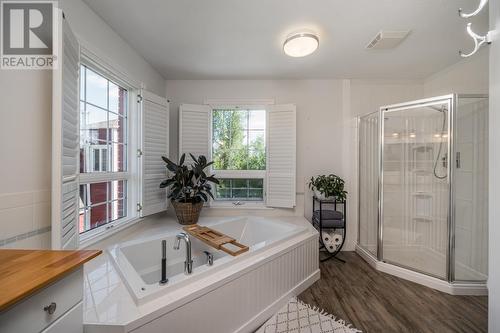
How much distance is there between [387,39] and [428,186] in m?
1.72

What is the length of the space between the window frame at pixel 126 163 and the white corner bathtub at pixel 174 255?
0.22m

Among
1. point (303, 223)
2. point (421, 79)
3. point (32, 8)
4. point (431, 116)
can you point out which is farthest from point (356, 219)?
point (32, 8)

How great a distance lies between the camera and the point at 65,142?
120 centimetres

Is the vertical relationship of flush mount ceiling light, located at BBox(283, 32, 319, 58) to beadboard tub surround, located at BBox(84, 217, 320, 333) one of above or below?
above

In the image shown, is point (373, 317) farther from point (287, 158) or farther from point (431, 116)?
point (431, 116)

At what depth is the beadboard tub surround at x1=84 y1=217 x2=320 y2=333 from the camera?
1.04 m

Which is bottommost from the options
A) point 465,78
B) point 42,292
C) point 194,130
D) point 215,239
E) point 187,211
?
point 215,239

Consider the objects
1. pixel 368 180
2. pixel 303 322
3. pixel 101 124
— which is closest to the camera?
pixel 303 322

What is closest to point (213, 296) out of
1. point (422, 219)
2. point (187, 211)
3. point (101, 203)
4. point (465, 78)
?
point (187, 211)

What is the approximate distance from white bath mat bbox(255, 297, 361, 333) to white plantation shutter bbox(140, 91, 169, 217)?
167 cm

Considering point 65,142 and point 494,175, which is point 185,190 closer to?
point 65,142

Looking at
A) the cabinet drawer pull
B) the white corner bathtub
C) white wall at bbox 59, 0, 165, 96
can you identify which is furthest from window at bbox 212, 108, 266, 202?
the cabinet drawer pull

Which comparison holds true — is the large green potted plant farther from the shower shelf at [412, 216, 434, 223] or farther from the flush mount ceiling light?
the shower shelf at [412, 216, 434, 223]

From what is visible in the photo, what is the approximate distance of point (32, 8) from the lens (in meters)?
1.17
